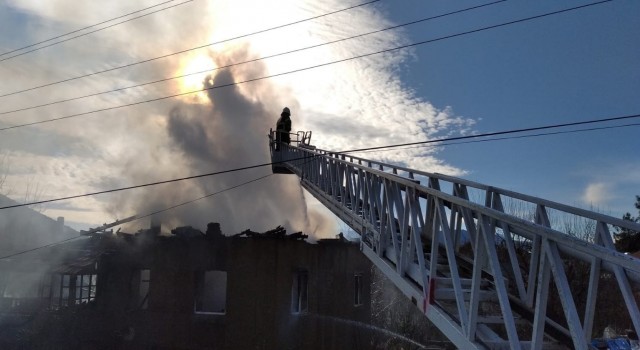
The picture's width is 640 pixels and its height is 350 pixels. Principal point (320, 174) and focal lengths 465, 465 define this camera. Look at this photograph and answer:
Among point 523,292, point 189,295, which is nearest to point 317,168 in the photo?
point 189,295

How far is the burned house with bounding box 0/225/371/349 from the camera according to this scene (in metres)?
14.3

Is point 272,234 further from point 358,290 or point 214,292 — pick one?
point 214,292

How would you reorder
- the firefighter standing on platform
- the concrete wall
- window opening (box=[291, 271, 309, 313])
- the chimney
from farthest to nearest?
the firefighter standing on platform
window opening (box=[291, 271, 309, 313])
the chimney
the concrete wall

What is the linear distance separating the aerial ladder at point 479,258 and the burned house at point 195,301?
573 cm

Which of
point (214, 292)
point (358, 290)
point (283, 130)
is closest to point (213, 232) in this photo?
point (283, 130)

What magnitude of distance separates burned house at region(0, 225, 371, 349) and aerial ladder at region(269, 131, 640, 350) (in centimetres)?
573

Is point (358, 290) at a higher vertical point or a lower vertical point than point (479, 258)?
lower

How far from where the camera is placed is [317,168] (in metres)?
12.0

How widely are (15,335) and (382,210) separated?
13.0m

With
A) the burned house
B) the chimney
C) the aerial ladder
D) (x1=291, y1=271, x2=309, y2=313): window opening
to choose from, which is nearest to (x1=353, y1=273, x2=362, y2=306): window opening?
the burned house

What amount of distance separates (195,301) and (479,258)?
1180 centimetres

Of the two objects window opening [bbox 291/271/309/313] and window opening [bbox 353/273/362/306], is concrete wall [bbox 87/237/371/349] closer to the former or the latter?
window opening [bbox 291/271/309/313]

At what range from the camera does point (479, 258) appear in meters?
4.50

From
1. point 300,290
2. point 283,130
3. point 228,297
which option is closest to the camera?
point 228,297
